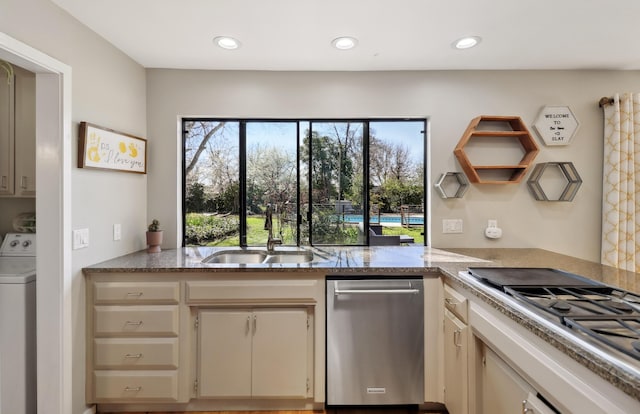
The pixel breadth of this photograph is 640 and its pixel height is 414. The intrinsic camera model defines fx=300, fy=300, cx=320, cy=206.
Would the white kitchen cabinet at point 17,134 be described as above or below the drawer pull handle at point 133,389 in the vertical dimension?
above

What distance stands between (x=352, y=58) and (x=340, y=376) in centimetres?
215

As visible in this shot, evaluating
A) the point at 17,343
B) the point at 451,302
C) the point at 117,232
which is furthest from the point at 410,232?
the point at 17,343

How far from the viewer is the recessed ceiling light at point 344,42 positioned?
1.92 m

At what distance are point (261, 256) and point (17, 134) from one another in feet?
5.88

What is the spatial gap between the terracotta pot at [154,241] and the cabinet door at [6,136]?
0.86m

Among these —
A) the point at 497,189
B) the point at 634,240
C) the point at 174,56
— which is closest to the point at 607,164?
the point at 634,240

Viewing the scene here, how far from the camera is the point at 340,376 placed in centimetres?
181

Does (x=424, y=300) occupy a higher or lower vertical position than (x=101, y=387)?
higher

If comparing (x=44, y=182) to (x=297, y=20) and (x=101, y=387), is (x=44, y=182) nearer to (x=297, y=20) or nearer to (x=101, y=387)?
(x=101, y=387)

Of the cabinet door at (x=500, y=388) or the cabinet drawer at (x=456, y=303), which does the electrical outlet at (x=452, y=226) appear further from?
the cabinet door at (x=500, y=388)

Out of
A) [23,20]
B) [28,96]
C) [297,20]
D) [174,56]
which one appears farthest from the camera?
[174,56]

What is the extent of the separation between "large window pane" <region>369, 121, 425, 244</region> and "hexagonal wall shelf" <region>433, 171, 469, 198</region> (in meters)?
0.18

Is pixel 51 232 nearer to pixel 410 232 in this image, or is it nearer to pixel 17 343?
pixel 17 343

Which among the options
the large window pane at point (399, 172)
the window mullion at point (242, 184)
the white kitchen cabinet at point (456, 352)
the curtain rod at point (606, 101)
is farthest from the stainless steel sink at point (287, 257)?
the curtain rod at point (606, 101)
